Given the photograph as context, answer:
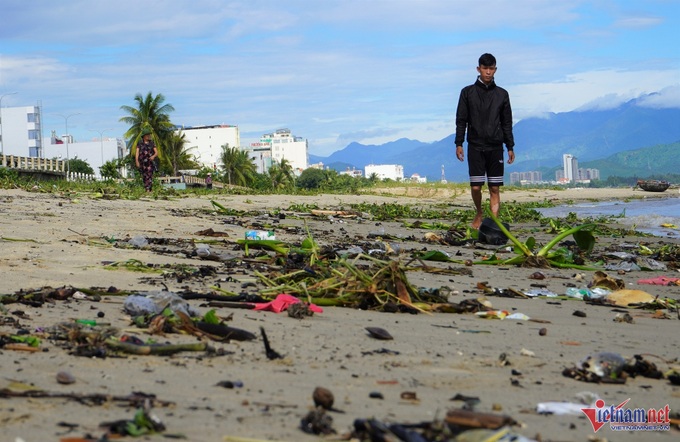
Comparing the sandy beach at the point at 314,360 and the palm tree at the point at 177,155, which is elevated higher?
the palm tree at the point at 177,155

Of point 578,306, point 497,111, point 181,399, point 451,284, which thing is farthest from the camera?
point 497,111

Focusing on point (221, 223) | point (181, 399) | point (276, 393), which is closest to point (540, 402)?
point (276, 393)

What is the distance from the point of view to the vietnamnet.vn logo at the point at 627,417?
8.11ft

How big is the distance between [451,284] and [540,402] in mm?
2932

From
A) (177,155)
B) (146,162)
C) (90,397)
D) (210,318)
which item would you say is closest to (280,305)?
(210,318)

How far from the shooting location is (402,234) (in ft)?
34.1

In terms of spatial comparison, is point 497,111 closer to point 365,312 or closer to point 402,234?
point 402,234

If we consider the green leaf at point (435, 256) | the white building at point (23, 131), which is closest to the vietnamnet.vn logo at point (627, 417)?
the green leaf at point (435, 256)

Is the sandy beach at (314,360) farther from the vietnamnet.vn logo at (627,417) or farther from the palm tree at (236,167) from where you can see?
the palm tree at (236,167)

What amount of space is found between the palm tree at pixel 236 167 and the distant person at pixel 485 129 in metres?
83.6

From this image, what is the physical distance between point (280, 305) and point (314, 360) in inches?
41.1

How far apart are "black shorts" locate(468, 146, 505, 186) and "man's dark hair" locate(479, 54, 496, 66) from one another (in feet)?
3.29

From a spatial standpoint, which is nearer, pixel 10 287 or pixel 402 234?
pixel 10 287

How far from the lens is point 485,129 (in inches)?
374
